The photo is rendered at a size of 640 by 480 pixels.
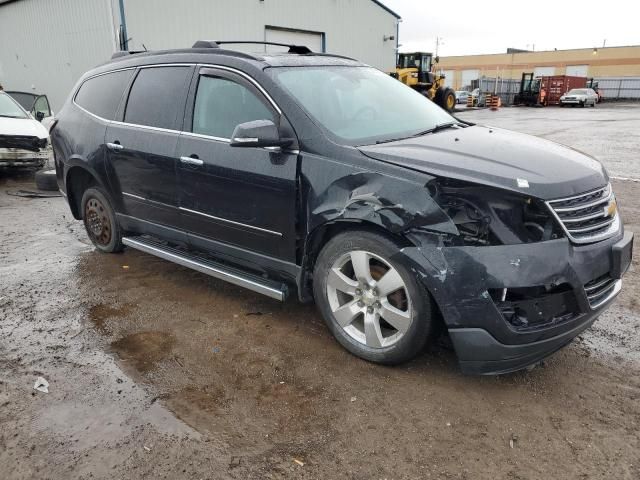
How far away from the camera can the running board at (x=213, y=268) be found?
3487mm

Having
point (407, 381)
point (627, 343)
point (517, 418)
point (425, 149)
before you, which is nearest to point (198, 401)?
point (407, 381)

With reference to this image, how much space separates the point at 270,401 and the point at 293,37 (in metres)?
20.5

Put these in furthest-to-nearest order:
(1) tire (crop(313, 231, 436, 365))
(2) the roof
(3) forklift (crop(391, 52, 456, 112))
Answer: (3) forklift (crop(391, 52, 456, 112)), (2) the roof, (1) tire (crop(313, 231, 436, 365))

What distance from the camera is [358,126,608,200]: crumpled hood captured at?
2660 mm

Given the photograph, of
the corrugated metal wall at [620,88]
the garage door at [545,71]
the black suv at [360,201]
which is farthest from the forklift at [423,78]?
the garage door at [545,71]

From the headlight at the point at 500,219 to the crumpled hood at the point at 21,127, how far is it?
9.21 m

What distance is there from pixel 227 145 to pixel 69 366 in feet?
5.82

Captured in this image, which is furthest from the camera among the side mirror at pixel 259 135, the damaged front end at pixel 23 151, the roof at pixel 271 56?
the damaged front end at pixel 23 151

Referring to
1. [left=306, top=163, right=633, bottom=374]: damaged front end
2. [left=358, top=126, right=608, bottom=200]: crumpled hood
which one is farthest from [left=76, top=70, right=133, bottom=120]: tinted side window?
[left=306, top=163, right=633, bottom=374]: damaged front end

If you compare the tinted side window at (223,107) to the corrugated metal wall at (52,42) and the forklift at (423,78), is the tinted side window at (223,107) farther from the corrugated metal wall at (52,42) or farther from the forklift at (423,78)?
the forklift at (423,78)

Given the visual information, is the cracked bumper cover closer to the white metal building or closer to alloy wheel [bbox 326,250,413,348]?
alloy wheel [bbox 326,250,413,348]

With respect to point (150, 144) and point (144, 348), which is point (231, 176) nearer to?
point (150, 144)

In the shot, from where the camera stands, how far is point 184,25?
17.5 meters

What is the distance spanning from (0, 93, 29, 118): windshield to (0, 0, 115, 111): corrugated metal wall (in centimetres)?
648
